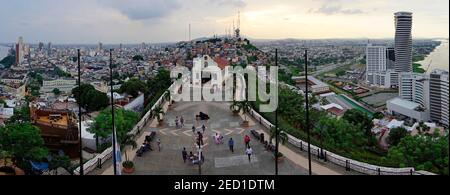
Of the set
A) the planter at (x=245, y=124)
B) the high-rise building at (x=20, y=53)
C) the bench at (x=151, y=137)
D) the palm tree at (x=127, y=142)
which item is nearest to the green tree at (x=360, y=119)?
the planter at (x=245, y=124)

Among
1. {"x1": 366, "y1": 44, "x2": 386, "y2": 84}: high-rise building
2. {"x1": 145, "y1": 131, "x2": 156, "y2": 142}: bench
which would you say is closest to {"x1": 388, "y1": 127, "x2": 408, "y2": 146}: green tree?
{"x1": 145, "y1": 131, "x2": 156, "y2": 142}: bench

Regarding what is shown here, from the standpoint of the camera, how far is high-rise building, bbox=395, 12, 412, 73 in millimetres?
39534

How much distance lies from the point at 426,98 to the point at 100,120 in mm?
20242

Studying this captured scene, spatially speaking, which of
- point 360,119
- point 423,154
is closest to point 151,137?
point 423,154

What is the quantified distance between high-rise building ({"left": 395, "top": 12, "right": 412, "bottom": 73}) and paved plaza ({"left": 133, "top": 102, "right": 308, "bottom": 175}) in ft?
107

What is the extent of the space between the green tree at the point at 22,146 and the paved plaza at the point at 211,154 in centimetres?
193

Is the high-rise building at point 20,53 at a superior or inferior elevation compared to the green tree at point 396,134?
superior

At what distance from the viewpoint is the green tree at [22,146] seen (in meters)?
7.82

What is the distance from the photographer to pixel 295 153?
774 centimetres

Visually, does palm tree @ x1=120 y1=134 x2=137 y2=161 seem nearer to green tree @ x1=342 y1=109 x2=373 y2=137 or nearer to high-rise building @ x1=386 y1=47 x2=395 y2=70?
green tree @ x1=342 y1=109 x2=373 y2=137

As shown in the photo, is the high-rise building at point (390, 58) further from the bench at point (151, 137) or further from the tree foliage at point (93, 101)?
the bench at point (151, 137)

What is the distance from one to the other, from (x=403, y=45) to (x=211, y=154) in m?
40.3
